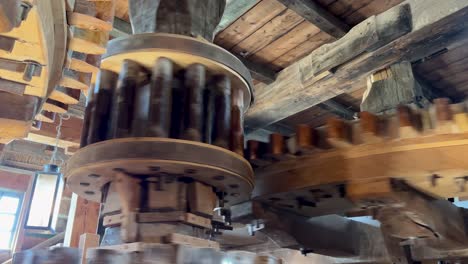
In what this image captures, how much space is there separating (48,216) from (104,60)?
1.56 metres

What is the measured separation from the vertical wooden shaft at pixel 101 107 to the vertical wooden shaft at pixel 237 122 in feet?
1.57

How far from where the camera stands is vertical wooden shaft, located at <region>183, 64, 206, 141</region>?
1.60 metres

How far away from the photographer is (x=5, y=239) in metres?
6.35

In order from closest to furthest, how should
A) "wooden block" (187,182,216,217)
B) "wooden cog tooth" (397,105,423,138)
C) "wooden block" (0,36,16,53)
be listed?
"wooden block" (0,36,16,53) < "wooden block" (187,182,216,217) < "wooden cog tooth" (397,105,423,138)

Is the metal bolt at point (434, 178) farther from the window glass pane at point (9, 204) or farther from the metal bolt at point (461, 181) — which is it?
the window glass pane at point (9, 204)

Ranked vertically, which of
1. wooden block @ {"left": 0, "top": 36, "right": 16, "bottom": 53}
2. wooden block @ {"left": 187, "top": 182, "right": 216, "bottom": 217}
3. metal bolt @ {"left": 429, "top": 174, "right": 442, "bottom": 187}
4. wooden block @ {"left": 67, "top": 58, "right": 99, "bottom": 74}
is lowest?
wooden block @ {"left": 187, "top": 182, "right": 216, "bottom": 217}

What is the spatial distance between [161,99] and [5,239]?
5869 mm

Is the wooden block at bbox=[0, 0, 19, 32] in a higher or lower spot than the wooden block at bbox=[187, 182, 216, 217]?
higher

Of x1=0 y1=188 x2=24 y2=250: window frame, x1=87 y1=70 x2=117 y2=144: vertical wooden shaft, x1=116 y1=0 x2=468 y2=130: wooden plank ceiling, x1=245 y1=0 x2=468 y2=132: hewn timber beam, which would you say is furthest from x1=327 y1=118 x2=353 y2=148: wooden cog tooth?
x1=0 y1=188 x2=24 y2=250: window frame

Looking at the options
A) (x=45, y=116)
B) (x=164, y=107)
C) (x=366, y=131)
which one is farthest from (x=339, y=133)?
(x=45, y=116)

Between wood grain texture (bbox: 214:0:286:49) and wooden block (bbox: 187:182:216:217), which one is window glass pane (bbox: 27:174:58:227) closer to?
wood grain texture (bbox: 214:0:286:49)

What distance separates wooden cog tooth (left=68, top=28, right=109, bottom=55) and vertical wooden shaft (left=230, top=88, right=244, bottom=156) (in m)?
0.55

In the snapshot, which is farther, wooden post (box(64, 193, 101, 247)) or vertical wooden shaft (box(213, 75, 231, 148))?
wooden post (box(64, 193, 101, 247))

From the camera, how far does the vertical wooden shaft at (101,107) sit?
1.66 meters
